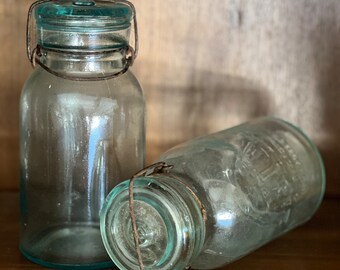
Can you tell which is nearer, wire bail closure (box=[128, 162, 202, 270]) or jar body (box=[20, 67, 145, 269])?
wire bail closure (box=[128, 162, 202, 270])

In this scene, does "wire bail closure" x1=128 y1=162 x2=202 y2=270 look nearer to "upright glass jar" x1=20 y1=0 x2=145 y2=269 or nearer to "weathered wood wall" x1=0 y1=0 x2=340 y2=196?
"upright glass jar" x1=20 y1=0 x2=145 y2=269

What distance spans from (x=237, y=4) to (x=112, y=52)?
258mm

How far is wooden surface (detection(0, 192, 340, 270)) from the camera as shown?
759 millimetres

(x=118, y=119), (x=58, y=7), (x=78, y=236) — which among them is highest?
(x=58, y=7)

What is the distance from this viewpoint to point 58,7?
2.39 feet

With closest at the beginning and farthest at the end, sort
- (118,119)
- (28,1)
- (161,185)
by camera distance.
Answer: (161,185) → (118,119) → (28,1)

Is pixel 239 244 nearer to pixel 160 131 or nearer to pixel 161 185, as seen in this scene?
pixel 161 185

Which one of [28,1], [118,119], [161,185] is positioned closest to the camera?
[161,185]

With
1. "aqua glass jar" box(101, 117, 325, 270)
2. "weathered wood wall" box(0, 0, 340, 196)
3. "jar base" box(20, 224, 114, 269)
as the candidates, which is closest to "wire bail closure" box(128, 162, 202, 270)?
"aqua glass jar" box(101, 117, 325, 270)

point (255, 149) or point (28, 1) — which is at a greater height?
point (28, 1)

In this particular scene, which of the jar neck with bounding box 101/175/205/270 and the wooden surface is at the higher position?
the jar neck with bounding box 101/175/205/270

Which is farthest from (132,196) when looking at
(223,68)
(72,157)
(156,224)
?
(223,68)

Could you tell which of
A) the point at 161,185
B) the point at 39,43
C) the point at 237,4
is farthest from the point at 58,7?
the point at 237,4

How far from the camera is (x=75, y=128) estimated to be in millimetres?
766
